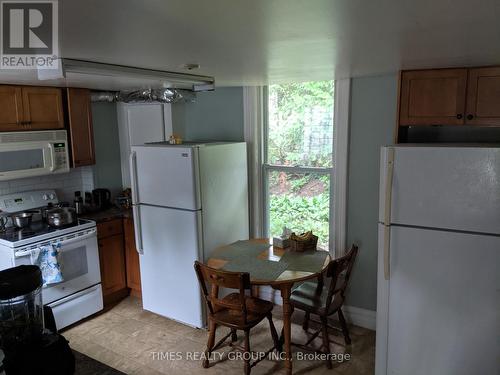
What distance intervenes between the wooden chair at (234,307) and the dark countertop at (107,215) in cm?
151

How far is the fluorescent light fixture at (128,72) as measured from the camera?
6.06ft

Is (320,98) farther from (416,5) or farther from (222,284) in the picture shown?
(416,5)

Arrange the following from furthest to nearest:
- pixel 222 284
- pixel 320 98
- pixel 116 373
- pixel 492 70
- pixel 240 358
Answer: pixel 320 98 → pixel 240 358 → pixel 222 284 → pixel 492 70 → pixel 116 373

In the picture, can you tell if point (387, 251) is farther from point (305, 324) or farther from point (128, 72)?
point (128, 72)

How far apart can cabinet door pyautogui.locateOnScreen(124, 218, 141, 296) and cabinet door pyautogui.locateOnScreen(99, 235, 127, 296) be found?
0.05 meters

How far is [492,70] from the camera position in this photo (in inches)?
94.9

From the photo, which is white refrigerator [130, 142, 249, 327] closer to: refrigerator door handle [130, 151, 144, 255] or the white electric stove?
refrigerator door handle [130, 151, 144, 255]

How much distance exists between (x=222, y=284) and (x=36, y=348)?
4.89 feet

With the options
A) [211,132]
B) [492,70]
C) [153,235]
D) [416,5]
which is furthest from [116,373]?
[211,132]

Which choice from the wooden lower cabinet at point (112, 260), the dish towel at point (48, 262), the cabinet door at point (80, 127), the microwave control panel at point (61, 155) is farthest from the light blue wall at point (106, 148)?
the dish towel at point (48, 262)

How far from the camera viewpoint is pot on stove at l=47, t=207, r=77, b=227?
3.54 m

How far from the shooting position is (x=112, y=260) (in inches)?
157

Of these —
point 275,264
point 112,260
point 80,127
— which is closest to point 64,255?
point 112,260

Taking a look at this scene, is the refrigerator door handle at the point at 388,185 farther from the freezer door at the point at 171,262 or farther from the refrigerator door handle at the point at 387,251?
the freezer door at the point at 171,262
